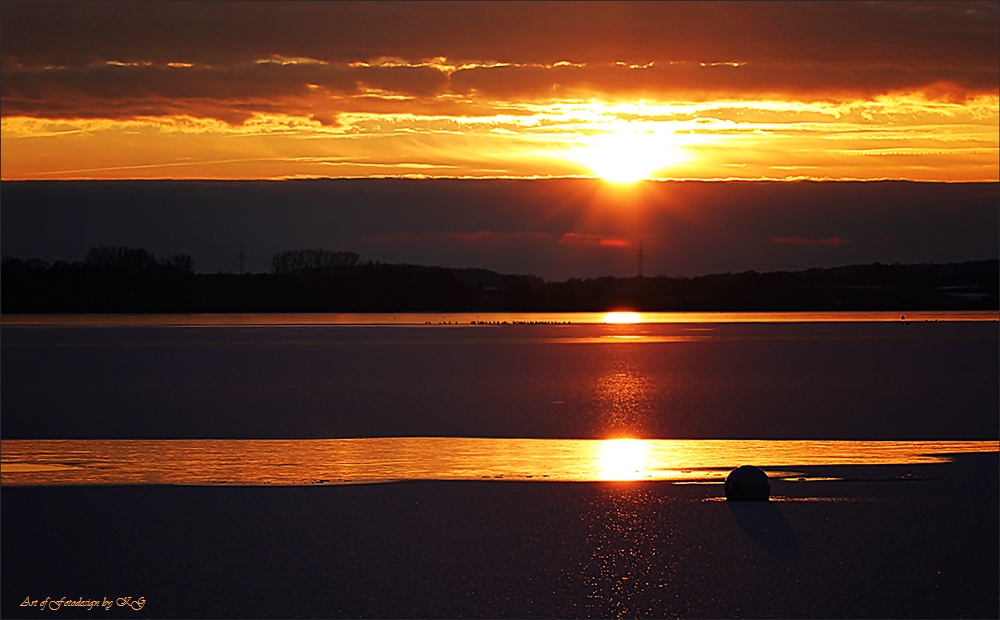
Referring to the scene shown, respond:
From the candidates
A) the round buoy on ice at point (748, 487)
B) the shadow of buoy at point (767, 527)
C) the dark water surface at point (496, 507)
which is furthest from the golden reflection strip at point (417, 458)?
the shadow of buoy at point (767, 527)

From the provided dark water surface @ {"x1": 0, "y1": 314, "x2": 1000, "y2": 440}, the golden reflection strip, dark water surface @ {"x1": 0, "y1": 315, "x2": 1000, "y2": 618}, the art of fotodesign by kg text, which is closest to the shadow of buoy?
dark water surface @ {"x1": 0, "y1": 315, "x2": 1000, "y2": 618}

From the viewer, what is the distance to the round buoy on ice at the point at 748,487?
801cm

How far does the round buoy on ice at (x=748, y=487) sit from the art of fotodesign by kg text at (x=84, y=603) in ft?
13.8

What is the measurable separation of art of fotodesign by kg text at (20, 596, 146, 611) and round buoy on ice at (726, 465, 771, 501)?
4.21 meters

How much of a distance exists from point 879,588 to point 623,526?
1.81 metres

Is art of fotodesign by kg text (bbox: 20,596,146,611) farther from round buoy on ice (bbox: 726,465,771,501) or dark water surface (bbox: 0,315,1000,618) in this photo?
round buoy on ice (bbox: 726,465,771,501)

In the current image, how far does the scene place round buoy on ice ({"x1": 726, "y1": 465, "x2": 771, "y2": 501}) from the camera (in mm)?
8008

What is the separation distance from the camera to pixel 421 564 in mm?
6488

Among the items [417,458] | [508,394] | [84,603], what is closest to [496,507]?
[417,458]

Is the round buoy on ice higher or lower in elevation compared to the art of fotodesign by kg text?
lower

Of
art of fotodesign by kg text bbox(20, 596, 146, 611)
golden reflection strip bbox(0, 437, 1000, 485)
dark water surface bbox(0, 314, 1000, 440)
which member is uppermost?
art of fotodesign by kg text bbox(20, 596, 146, 611)

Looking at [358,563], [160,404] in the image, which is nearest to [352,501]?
[358,563]

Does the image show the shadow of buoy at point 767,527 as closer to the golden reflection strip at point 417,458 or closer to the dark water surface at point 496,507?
the dark water surface at point 496,507

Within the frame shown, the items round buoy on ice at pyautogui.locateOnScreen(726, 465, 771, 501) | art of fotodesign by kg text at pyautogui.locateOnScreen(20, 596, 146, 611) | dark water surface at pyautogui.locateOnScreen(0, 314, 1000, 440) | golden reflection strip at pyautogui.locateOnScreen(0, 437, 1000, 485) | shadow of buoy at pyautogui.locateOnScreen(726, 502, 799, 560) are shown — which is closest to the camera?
art of fotodesign by kg text at pyautogui.locateOnScreen(20, 596, 146, 611)
